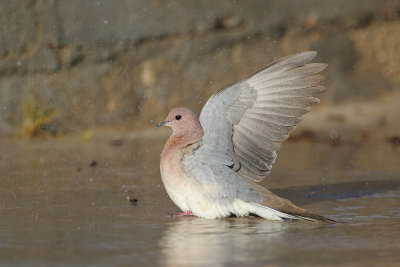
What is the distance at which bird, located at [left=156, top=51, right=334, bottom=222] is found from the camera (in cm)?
533

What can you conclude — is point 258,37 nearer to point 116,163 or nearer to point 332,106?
point 332,106

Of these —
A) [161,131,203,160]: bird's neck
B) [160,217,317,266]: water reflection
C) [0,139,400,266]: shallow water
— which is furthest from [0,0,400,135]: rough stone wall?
[160,217,317,266]: water reflection

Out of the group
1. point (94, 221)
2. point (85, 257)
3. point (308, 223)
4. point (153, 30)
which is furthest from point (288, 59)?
point (153, 30)

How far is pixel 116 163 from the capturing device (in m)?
7.72

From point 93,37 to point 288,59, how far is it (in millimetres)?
4101

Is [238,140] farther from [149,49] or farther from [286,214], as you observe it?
[149,49]

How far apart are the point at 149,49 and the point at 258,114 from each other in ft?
13.1

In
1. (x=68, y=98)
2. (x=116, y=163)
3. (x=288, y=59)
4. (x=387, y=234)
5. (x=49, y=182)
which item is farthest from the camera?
(x=68, y=98)

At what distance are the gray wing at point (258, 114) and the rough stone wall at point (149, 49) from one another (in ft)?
12.6

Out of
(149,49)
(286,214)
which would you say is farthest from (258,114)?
A: (149,49)

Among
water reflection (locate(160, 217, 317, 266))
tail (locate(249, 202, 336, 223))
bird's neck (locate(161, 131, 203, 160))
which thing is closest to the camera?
water reflection (locate(160, 217, 317, 266))

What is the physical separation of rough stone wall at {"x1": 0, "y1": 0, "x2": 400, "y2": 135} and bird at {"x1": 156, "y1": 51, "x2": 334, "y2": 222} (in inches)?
148

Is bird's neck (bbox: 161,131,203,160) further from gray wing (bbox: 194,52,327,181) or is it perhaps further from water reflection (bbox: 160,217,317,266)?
water reflection (bbox: 160,217,317,266)

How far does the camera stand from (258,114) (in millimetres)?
5633
